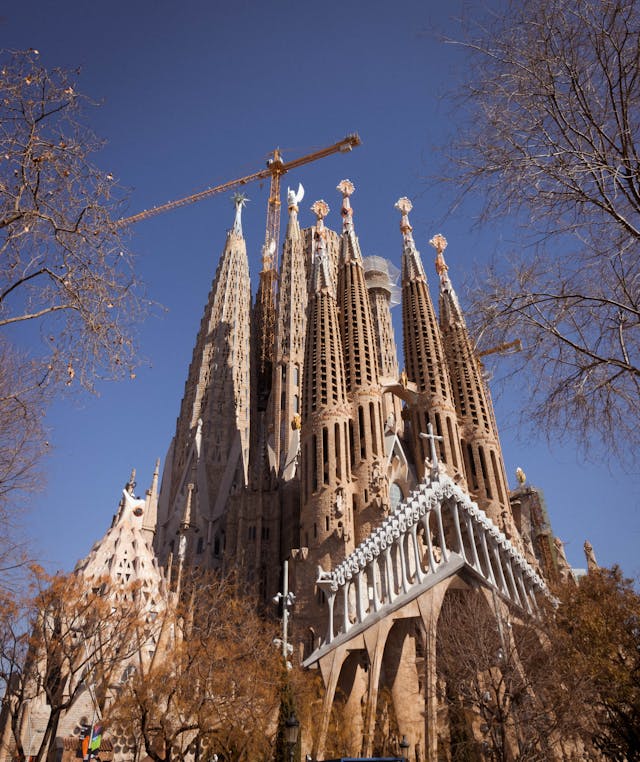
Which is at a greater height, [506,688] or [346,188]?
[346,188]

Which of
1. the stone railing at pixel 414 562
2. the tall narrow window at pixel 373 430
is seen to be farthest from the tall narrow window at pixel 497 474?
the stone railing at pixel 414 562

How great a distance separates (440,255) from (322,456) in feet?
67.6

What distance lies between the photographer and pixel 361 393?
106 feet

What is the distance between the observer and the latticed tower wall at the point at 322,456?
2581 cm

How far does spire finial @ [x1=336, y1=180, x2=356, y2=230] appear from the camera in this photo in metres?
41.7

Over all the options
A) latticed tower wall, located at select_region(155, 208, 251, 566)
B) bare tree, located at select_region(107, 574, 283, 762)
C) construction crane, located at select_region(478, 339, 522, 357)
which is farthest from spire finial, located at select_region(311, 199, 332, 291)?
construction crane, located at select_region(478, 339, 522, 357)

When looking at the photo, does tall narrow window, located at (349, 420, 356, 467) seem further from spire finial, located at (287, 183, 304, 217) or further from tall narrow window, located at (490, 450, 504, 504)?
spire finial, located at (287, 183, 304, 217)

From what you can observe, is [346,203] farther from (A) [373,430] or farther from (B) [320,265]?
(A) [373,430]

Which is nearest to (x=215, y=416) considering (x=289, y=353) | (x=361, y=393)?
(x=289, y=353)

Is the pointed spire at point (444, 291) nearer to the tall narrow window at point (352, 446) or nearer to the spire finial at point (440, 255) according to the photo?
the spire finial at point (440, 255)

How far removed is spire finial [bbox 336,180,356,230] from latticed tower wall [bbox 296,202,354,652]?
6.83 meters

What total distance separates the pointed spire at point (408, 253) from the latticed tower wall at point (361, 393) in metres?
3.89

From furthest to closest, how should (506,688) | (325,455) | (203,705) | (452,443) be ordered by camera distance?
(452,443), (325,455), (506,688), (203,705)

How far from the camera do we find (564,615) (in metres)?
19.5
